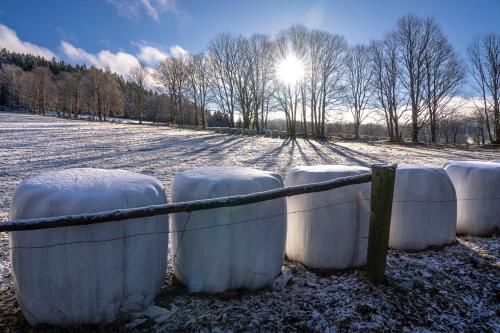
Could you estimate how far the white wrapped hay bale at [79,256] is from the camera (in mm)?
2373

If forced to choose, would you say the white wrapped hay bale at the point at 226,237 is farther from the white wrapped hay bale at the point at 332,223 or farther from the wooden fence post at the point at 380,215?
the wooden fence post at the point at 380,215

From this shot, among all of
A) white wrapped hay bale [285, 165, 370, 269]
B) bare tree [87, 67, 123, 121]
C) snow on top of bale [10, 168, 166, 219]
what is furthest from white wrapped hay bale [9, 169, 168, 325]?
bare tree [87, 67, 123, 121]

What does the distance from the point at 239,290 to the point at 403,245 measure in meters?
Result: 2.50

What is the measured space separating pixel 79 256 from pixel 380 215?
2.86 m

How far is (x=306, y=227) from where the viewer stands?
146 inches

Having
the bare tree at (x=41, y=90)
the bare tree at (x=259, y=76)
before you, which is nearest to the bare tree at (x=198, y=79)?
the bare tree at (x=259, y=76)

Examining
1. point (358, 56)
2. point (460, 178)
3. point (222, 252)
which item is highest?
point (358, 56)

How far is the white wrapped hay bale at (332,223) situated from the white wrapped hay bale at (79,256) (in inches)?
70.7

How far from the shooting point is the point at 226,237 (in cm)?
298

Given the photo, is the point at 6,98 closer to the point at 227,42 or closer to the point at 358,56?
the point at 227,42

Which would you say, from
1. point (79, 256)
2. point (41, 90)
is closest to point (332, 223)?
point (79, 256)

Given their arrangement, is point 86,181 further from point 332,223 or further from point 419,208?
point 419,208

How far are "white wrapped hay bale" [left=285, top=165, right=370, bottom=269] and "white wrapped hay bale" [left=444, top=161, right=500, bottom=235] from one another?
2.48 metres

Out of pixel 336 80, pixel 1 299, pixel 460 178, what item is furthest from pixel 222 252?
pixel 336 80
